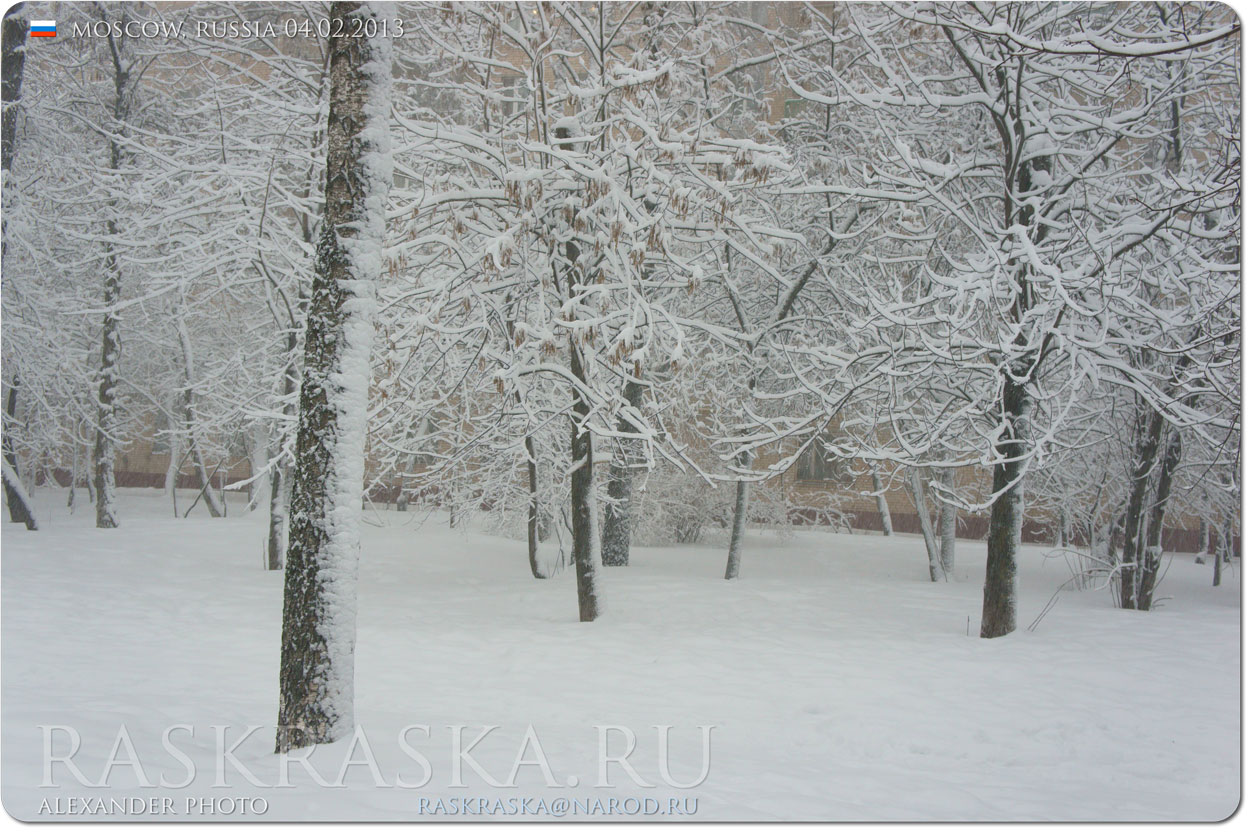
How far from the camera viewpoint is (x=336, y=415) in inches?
185

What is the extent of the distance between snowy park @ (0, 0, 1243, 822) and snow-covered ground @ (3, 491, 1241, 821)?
44 millimetres

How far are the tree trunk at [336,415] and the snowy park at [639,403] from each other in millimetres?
22

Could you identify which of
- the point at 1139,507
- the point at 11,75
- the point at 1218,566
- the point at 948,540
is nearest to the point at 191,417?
the point at 11,75

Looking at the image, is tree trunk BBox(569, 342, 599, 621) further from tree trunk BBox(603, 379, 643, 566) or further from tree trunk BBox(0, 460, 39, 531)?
tree trunk BBox(0, 460, 39, 531)

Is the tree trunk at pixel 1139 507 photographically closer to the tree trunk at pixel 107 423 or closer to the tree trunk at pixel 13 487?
the tree trunk at pixel 107 423

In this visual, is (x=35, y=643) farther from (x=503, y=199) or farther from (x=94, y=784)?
(x=503, y=199)

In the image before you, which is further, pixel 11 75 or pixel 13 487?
pixel 13 487

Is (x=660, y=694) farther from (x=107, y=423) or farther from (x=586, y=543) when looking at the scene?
(x=107, y=423)

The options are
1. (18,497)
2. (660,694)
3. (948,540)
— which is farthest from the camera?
(18,497)

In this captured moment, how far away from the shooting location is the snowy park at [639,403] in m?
4.74

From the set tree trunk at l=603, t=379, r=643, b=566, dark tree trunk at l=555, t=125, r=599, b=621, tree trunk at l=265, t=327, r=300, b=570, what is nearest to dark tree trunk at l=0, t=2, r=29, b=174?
tree trunk at l=265, t=327, r=300, b=570

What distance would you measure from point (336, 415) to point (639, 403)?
827cm

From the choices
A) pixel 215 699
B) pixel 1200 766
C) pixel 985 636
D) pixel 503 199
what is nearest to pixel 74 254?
pixel 503 199

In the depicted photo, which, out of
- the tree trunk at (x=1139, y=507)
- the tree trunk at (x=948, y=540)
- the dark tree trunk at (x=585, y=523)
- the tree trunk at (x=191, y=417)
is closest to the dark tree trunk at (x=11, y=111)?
the tree trunk at (x=191, y=417)
